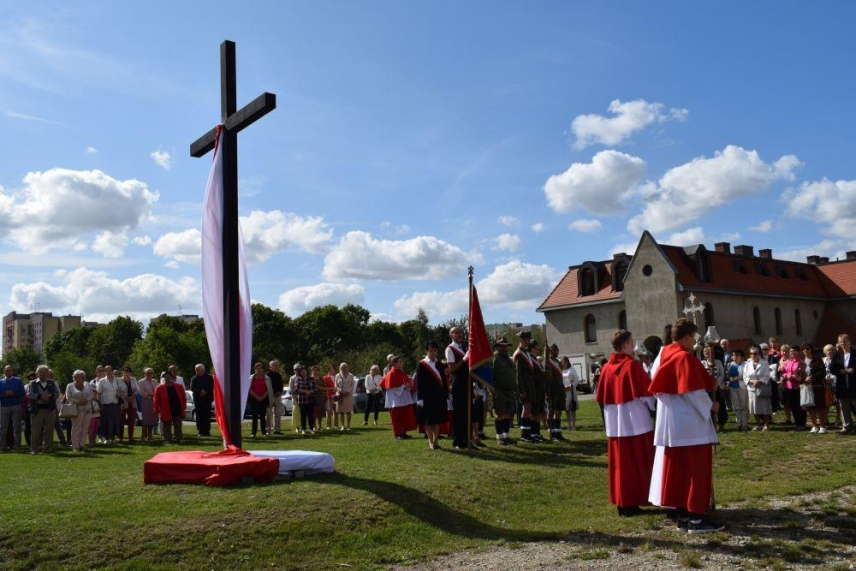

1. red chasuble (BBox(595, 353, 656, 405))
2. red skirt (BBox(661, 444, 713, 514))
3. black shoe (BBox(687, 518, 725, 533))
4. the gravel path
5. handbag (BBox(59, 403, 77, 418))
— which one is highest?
red chasuble (BBox(595, 353, 656, 405))

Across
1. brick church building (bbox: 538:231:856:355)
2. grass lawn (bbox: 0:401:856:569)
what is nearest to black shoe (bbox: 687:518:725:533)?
grass lawn (bbox: 0:401:856:569)

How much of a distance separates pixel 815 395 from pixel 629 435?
32.0 ft

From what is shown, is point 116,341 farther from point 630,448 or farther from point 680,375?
point 680,375

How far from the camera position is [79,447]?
58.9ft

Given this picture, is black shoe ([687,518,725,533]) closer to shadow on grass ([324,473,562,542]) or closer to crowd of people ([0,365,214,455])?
shadow on grass ([324,473,562,542])

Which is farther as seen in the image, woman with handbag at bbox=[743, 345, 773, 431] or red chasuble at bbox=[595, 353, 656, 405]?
woman with handbag at bbox=[743, 345, 773, 431]

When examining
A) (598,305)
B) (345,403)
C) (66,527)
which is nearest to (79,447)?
(345,403)

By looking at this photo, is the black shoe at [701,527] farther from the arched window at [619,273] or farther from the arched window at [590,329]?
the arched window at [590,329]

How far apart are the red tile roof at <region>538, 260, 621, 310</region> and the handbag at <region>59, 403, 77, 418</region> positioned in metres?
39.6

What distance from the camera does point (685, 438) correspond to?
8188mm

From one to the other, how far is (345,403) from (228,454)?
11.4 meters

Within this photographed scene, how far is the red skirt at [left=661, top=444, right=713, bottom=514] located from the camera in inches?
317

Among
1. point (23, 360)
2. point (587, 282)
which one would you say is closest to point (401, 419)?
point (587, 282)

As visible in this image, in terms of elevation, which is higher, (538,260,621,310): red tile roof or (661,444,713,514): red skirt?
(538,260,621,310): red tile roof
